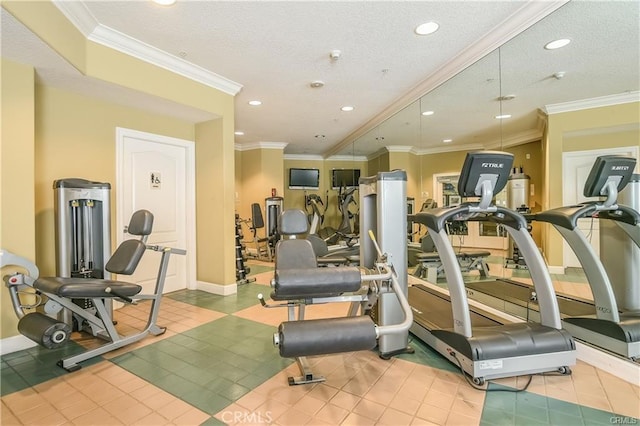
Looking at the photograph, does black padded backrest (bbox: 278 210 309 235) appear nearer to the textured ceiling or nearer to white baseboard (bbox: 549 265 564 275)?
the textured ceiling

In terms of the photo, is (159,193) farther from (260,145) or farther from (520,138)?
(520,138)

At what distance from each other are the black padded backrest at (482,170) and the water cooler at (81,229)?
3600mm

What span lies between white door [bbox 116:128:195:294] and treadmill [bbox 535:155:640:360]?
15.2 ft

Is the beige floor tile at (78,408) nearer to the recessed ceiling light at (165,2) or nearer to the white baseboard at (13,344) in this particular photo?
the white baseboard at (13,344)

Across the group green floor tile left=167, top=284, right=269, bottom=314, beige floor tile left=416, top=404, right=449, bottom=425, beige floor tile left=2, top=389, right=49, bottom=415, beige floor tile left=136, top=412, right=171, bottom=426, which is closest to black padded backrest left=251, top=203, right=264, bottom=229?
green floor tile left=167, top=284, right=269, bottom=314

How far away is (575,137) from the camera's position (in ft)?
9.02

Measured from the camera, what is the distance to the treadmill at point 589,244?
2.21m

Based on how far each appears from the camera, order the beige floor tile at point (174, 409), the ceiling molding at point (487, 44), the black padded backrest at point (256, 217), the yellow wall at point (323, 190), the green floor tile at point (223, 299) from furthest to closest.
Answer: the yellow wall at point (323, 190), the black padded backrest at point (256, 217), the green floor tile at point (223, 299), the ceiling molding at point (487, 44), the beige floor tile at point (174, 409)

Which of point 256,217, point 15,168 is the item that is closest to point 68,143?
point 15,168

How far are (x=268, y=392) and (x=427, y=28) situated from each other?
11.5ft

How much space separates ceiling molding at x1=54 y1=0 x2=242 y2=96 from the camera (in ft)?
8.44

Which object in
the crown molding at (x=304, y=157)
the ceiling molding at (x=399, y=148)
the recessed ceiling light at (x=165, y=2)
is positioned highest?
the recessed ceiling light at (x=165, y=2)

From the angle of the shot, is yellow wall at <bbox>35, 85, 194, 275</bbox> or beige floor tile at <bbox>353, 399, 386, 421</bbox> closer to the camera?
beige floor tile at <bbox>353, 399, 386, 421</bbox>

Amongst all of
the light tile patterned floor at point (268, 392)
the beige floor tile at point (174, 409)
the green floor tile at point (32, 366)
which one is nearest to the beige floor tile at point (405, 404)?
the light tile patterned floor at point (268, 392)
